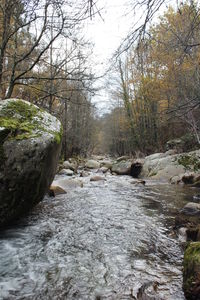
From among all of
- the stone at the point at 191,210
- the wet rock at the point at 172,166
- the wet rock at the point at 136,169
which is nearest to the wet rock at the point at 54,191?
the stone at the point at 191,210

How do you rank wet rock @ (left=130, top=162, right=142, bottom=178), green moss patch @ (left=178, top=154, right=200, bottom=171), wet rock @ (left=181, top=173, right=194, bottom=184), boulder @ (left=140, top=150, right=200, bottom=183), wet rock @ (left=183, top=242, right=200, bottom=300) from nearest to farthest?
wet rock @ (left=183, top=242, right=200, bottom=300) → green moss patch @ (left=178, top=154, right=200, bottom=171) → boulder @ (left=140, top=150, right=200, bottom=183) → wet rock @ (left=181, top=173, right=194, bottom=184) → wet rock @ (left=130, top=162, right=142, bottom=178)

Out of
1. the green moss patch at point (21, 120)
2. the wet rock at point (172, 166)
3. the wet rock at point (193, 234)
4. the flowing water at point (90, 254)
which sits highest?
the green moss patch at point (21, 120)

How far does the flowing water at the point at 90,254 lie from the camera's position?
1887 millimetres

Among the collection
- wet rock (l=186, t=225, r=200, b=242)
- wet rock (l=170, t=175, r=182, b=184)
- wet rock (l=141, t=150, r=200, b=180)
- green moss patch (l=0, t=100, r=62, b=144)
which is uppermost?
green moss patch (l=0, t=100, r=62, b=144)

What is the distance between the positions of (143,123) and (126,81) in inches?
181

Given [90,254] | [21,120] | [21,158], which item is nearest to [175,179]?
[90,254]

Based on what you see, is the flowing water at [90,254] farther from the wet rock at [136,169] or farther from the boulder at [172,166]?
the wet rock at [136,169]

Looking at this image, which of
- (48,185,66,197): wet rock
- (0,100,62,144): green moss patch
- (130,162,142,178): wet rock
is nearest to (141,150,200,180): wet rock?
(130,162,142,178): wet rock

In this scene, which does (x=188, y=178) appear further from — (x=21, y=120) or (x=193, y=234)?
(x=21, y=120)

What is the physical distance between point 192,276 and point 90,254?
1255 millimetres

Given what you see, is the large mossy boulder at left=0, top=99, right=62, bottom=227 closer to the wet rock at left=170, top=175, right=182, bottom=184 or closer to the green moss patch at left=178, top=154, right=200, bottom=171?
the green moss patch at left=178, top=154, right=200, bottom=171

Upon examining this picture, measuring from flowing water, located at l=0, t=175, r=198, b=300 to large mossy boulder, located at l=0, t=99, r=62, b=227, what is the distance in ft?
1.55

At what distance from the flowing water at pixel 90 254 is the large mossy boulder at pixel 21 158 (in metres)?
0.47

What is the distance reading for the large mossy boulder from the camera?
118 inches
